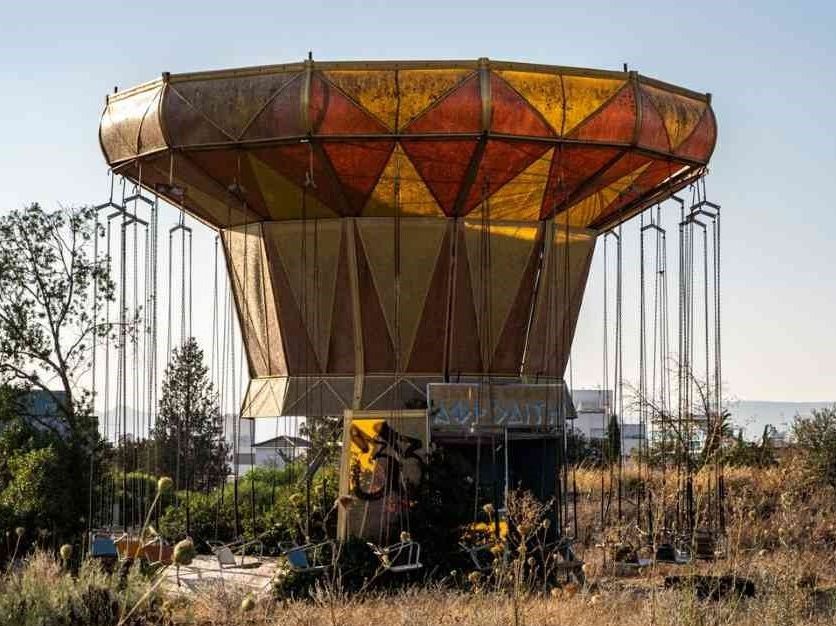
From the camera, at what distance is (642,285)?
26.1 meters

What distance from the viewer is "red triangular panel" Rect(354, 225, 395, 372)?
1054 inches

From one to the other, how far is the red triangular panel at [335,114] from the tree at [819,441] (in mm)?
14700

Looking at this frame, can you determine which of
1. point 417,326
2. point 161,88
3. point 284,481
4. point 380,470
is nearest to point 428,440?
point 380,470

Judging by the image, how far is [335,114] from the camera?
22547 mm

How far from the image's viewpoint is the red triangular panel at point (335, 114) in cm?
2244

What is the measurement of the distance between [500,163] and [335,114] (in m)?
3.54

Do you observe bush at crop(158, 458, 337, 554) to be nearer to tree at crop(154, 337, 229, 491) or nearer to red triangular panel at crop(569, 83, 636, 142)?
red triangular panel at crop(569, 83, 636, 142)

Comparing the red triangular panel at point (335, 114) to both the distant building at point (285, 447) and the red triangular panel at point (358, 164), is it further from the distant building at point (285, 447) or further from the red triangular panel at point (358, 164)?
the distant building at point (285, 447)

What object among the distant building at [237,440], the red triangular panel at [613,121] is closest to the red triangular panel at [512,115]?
the red triangular panel at [613,121]

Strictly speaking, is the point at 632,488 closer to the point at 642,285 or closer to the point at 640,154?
the point at 642,285

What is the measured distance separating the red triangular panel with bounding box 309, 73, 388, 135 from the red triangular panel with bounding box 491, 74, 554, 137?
193cm

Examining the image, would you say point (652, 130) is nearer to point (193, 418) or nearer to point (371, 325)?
point (371, 325)

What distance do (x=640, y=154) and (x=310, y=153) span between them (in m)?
6.11

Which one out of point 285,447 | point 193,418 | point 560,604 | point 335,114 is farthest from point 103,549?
point 193,418
